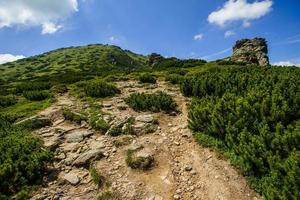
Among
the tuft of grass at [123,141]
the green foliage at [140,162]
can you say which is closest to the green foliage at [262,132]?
the green foliage at [140,162]

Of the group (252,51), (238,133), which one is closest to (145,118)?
(238,133)

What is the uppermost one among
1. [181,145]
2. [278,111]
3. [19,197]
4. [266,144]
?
[278,111]

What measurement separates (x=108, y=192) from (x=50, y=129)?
597 cm

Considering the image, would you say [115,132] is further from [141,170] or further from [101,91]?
[101,91]

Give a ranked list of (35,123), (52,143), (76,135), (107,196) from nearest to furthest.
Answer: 1. (107,196)
2. (52,143)
3. (76,135)
4. (35,123)

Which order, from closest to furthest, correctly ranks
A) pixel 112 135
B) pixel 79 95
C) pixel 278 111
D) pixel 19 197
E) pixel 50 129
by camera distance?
1. pixel 19 197
2. pixel 278 111
3. pixel 112 135
4. pixel 50 129
5. pixel 79 95

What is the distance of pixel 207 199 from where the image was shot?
28.6ft

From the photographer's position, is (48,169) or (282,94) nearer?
(48,169)

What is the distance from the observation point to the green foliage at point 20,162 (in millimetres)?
9484

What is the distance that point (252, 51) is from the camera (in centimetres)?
4356

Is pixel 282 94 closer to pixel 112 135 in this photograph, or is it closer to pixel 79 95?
pixel 112 135

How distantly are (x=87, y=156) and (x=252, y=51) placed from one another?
38.0 m

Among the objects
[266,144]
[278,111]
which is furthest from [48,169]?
[278,111]

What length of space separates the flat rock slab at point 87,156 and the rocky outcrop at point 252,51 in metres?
30.4
